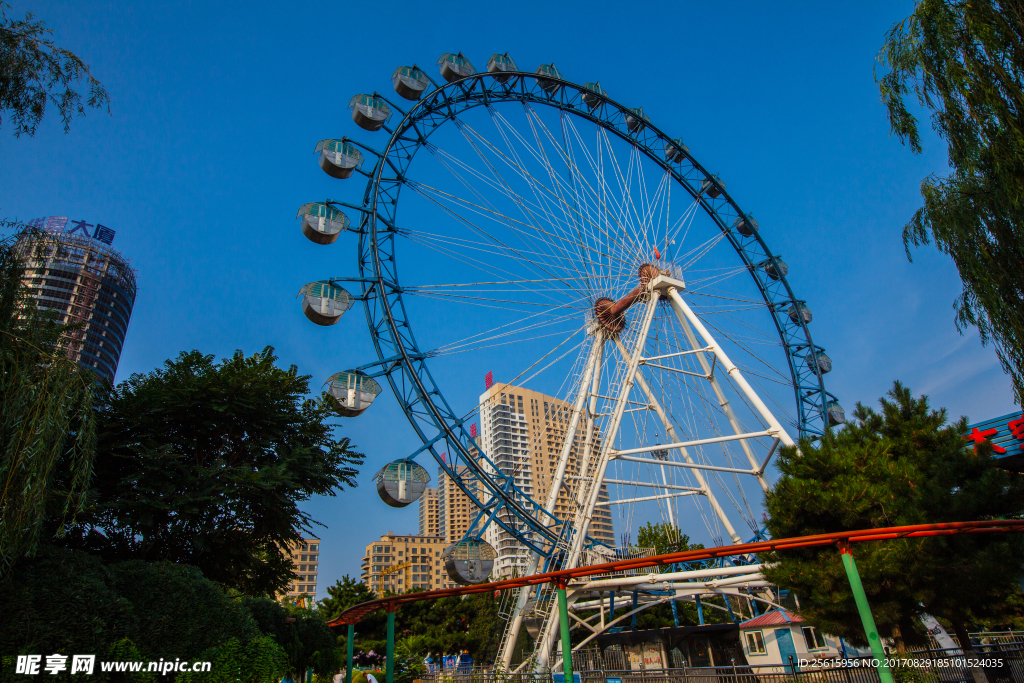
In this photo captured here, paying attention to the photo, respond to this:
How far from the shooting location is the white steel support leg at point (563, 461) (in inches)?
642

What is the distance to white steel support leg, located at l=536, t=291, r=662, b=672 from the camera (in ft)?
52.2

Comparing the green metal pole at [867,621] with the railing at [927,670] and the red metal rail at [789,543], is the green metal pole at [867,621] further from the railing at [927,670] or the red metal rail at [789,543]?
the railing at [927,670]

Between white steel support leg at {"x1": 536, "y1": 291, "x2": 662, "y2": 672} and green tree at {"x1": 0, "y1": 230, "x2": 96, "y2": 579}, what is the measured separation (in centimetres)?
1138

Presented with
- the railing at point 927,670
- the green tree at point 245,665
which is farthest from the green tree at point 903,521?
the green tree at point 245,665

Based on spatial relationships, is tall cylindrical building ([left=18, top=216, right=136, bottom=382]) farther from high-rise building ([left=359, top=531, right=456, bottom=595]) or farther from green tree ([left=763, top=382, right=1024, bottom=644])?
green tree ([left=763, top=382, right=1024, bottom=644])

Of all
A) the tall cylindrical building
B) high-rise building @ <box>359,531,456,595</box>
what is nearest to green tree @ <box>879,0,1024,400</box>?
the tall cylindrical building

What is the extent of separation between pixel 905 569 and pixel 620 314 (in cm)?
1231

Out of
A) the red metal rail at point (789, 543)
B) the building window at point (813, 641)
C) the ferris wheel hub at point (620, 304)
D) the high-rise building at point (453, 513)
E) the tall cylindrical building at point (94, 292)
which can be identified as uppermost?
the tall cylindrical building at point (94, 292)

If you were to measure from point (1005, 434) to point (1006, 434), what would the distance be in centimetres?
3

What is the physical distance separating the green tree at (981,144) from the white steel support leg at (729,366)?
23.9ft

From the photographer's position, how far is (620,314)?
20859mm

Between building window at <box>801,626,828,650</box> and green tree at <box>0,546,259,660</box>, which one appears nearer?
green tree at <box>0,546,259,660</box>

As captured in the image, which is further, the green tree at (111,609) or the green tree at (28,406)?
the green tree at (111,609)

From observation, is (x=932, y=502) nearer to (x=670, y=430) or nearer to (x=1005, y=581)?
(x=1005, y=581)
